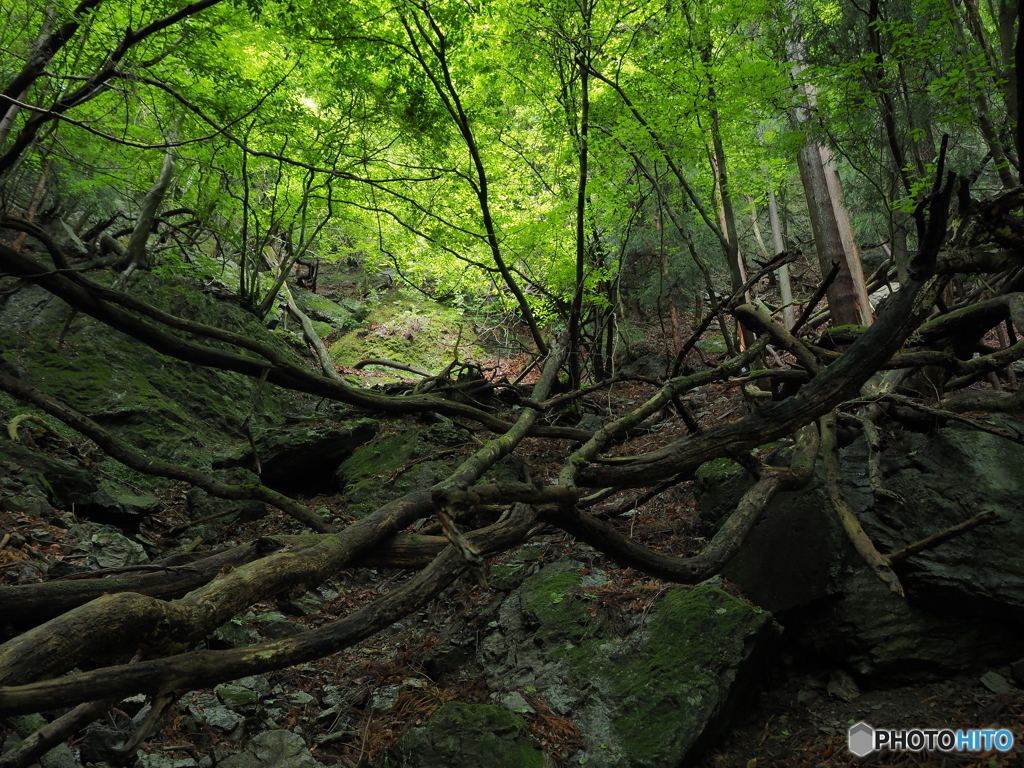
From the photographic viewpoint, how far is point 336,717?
11.9 ft

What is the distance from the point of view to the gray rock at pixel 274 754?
301 centimetres

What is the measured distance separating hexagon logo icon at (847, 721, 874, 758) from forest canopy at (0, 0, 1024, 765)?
0.93 metres

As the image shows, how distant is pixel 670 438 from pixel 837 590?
133 inches

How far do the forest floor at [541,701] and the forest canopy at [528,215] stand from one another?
2.85ft

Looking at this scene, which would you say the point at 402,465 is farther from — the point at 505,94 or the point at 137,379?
the point at 505,94

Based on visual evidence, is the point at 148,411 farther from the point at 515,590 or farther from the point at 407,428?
the point at 515,590

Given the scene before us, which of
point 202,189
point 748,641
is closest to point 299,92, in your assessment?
point 202,189

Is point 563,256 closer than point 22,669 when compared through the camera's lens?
No

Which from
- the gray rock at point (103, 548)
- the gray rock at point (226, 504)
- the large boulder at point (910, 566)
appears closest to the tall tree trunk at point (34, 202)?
the gray rock at point (226, 504)

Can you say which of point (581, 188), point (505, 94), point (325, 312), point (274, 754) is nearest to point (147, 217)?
point (505, 94)

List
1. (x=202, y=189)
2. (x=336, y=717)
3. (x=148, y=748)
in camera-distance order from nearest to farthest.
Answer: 1. (x=148, y=748)
2. (x=336, y=717)
3. (x=202, y=189)

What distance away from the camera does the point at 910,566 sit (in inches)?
144

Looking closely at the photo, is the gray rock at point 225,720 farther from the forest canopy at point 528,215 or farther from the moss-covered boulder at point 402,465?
the moss-covered boulder at point 402,465

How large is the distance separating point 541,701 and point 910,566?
2629mm
